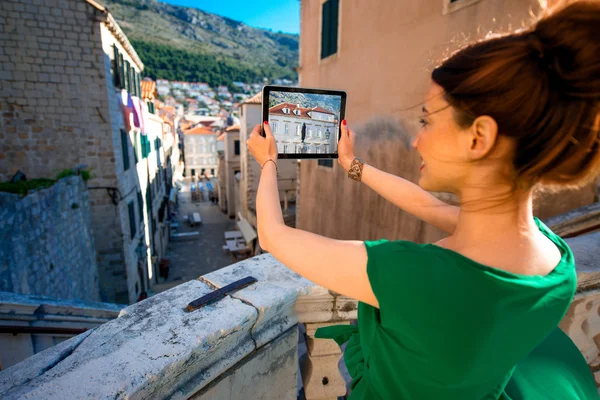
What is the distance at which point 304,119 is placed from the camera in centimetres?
155

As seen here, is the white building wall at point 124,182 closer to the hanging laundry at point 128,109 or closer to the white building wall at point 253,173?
the hanging laundry at point 128,109

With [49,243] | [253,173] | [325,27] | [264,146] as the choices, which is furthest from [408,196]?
[253,173]

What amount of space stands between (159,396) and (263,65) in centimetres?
12881

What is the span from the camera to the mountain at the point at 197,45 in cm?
8838

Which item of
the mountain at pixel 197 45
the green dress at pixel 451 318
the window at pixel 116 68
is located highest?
the mountain at pixel 197 45

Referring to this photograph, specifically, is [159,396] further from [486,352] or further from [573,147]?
[573,147]

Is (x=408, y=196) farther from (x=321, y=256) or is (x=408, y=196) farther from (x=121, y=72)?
(x=121, y=72)

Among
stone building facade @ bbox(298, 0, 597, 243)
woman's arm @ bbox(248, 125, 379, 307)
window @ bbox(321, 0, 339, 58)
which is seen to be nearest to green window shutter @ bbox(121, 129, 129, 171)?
stone building facade @ bbox(298, 0, 597, 243)

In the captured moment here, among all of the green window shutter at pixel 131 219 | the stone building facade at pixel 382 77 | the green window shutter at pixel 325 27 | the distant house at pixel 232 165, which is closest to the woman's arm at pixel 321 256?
the stone building facade at pixel 382 77

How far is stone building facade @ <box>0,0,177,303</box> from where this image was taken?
7852 mm

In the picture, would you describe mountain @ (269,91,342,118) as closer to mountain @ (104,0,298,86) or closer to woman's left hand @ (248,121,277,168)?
woman's left hand @ (248,121,277,168)

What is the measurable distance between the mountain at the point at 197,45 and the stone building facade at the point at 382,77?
294 ft

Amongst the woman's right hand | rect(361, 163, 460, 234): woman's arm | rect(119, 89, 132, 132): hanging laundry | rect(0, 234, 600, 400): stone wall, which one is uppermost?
rect(119, 89, 132, 132): hanging laundry

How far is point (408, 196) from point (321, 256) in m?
0.76
